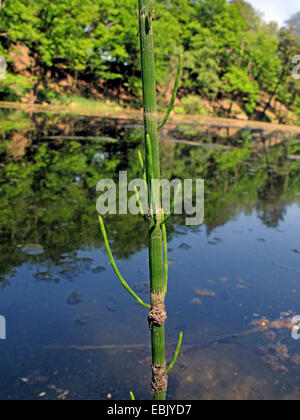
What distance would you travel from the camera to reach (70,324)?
144 inches

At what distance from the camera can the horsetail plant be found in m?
0.93

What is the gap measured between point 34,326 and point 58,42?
29384 millimetres

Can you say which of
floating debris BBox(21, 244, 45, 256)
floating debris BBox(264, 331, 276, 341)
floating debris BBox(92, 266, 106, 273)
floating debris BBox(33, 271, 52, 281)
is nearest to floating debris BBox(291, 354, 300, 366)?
floating debris BBox(264, 331, 276, 341)

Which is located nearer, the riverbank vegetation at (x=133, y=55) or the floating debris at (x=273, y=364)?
the floating debris at (x=273, y=364)

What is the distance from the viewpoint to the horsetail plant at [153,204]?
3.05 ft

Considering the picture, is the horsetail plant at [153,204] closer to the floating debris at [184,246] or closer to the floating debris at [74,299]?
A: the floating debris at [74,299]

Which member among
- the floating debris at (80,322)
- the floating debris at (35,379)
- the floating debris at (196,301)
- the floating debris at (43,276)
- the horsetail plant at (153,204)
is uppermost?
the horsetail plant at (153,204)

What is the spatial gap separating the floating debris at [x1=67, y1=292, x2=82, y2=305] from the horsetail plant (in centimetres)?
308

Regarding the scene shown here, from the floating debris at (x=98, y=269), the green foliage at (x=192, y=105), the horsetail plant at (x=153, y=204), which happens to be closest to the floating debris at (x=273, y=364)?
the floating debris at (x=98, y=269)

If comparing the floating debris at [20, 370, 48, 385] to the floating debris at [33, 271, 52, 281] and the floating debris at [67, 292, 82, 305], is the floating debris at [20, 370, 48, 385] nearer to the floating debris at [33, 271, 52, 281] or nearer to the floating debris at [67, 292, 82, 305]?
the floating debris at [67, 292, 82, 305]

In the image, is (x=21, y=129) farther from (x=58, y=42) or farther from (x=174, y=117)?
(x=174, y=117)

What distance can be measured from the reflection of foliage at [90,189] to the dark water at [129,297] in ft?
0.13

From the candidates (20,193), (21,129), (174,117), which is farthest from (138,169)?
(174,117)

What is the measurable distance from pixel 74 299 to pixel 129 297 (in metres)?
0.64
